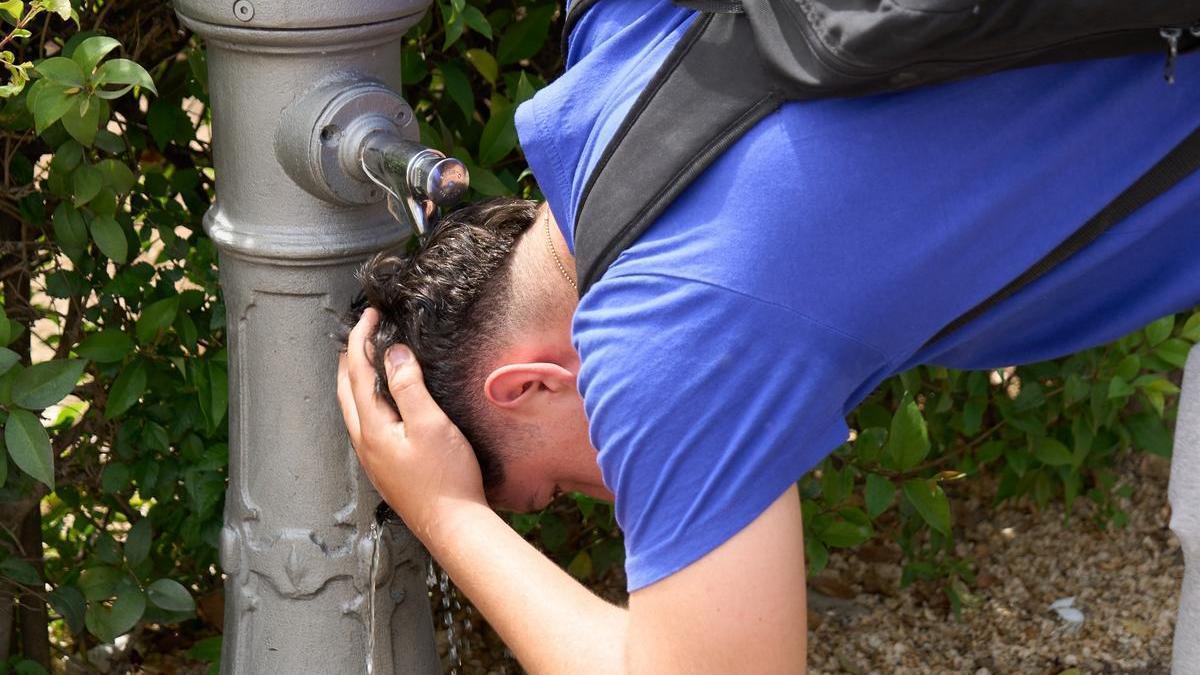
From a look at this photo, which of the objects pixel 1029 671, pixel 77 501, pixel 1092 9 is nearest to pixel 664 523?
pixel 1092 9

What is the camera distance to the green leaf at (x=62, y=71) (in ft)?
5.75

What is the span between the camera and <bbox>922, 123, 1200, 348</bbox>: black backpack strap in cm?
143

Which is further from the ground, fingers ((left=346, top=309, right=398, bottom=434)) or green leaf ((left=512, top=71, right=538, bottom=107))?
green leaf ((left=512, top=71, right=538, bottom=107))

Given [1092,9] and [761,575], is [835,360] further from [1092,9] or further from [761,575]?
[1092,9]

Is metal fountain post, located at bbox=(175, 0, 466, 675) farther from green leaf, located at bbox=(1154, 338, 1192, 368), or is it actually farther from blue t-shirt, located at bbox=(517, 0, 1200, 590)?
green leaf, located at bbox=(1154, 338, 1192, 368)

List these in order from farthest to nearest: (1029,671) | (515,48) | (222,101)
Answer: (1029,671) < (515,48) < (222,101)

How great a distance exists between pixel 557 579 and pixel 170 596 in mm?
812

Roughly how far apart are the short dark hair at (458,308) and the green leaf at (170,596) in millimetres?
609

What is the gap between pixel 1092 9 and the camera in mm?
1249

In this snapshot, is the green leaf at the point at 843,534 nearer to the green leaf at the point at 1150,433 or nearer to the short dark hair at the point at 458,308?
the green leaf at the point at 1150,433

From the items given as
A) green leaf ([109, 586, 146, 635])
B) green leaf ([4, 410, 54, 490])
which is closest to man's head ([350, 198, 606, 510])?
green leaf ([4, 410, 54, 490])

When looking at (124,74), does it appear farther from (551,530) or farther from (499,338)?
(551,530)

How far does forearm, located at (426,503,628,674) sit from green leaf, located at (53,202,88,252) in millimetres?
693

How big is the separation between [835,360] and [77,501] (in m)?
1.50
